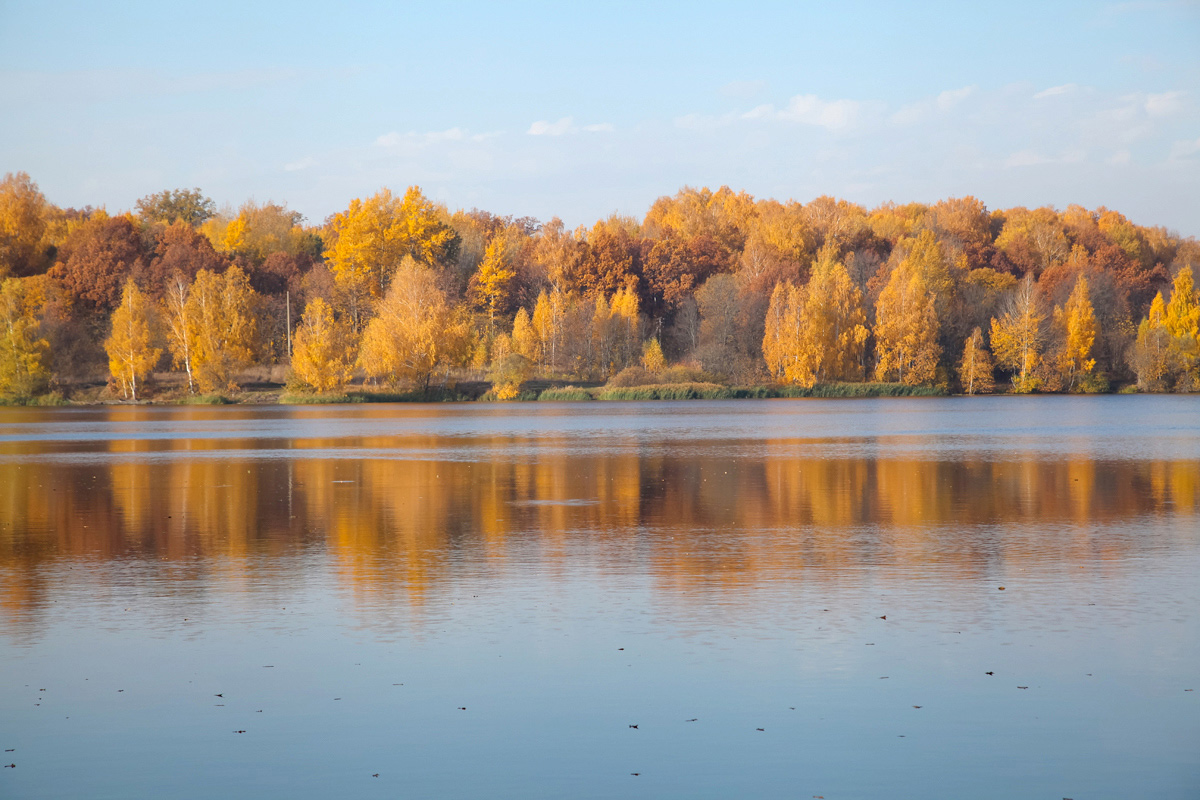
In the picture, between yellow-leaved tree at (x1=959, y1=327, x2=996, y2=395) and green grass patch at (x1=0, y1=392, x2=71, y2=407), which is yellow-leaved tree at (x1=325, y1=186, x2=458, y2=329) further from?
yellow-leaved tree at (x1=959, y1=327, x2=996, y2=395)

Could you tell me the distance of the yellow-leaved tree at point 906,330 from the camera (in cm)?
8406

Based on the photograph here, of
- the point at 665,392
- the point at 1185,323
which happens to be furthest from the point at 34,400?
the point at 1185,323

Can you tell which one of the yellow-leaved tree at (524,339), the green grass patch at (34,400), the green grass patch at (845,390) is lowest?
the green grass patch at (845,390)

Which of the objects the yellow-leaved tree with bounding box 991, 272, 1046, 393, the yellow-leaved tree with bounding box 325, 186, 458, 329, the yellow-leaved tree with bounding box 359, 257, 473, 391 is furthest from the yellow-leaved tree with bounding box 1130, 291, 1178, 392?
the yellow-leaved tree with bounding box 325, 186, 458, 329

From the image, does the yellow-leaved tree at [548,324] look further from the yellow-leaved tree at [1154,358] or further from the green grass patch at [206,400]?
the yellow-leaved tree at [1154,358]

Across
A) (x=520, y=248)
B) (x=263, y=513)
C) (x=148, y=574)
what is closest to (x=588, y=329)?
(x=520, y=248)

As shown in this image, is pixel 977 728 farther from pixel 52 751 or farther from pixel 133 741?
pixel 52 751

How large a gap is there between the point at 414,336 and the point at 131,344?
1889 cm

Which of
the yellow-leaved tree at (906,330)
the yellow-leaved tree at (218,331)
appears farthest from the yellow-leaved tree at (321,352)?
the yellow-leaved tree at (906,330)

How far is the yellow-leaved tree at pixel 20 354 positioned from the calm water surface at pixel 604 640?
56444 mm

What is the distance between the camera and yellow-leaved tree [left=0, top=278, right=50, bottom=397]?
7231cm

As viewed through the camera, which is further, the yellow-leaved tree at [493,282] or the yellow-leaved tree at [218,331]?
the yellow-leaved tree at [493,282]

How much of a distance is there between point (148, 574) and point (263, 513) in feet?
18.4

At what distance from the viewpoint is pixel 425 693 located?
27.0 feet
